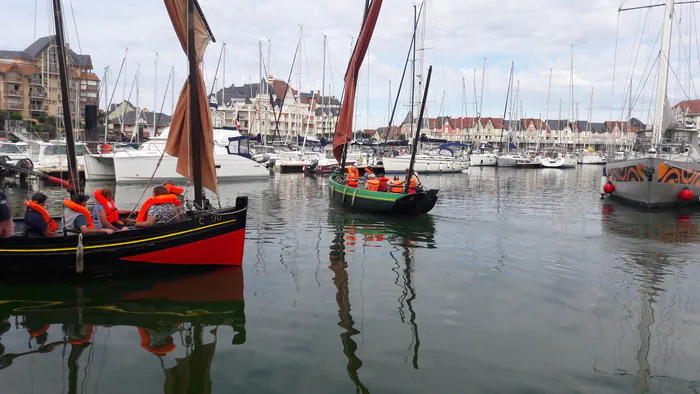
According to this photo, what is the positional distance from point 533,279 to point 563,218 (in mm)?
12734

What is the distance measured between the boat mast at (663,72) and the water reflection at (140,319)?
25.2 metres

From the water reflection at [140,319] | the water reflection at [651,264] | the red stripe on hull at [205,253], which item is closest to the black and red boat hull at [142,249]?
the red stripe on hull at [205,253]

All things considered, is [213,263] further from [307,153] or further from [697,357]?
[307,153]

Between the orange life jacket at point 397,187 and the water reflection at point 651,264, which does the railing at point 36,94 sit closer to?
the orange life jacket at point 397,187

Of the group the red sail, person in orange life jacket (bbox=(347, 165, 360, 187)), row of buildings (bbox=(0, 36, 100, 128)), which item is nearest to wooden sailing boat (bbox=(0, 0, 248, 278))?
the red sail

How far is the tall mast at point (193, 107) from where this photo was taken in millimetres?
12688

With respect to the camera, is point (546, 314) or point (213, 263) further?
point (213, 263)

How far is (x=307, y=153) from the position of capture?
61312mm

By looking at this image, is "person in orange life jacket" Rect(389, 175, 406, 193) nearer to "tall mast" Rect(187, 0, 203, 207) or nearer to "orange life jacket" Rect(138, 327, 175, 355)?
"tall mast" Rect(187, 0, 203, 207)

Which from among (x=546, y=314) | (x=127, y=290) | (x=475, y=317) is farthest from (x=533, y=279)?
(x=127, y=290)

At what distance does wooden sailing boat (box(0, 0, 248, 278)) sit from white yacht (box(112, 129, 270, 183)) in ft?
77.2

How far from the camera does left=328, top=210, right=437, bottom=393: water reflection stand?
884 centimetres

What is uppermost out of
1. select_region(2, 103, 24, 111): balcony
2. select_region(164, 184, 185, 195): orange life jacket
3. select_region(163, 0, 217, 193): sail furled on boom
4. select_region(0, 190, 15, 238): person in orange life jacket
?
select_region(2, 103, 24, 111): balcony

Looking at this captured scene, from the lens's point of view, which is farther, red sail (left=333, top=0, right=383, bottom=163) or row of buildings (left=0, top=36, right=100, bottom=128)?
row of buildings (left=0, top=36, right=100, bottom=128)
